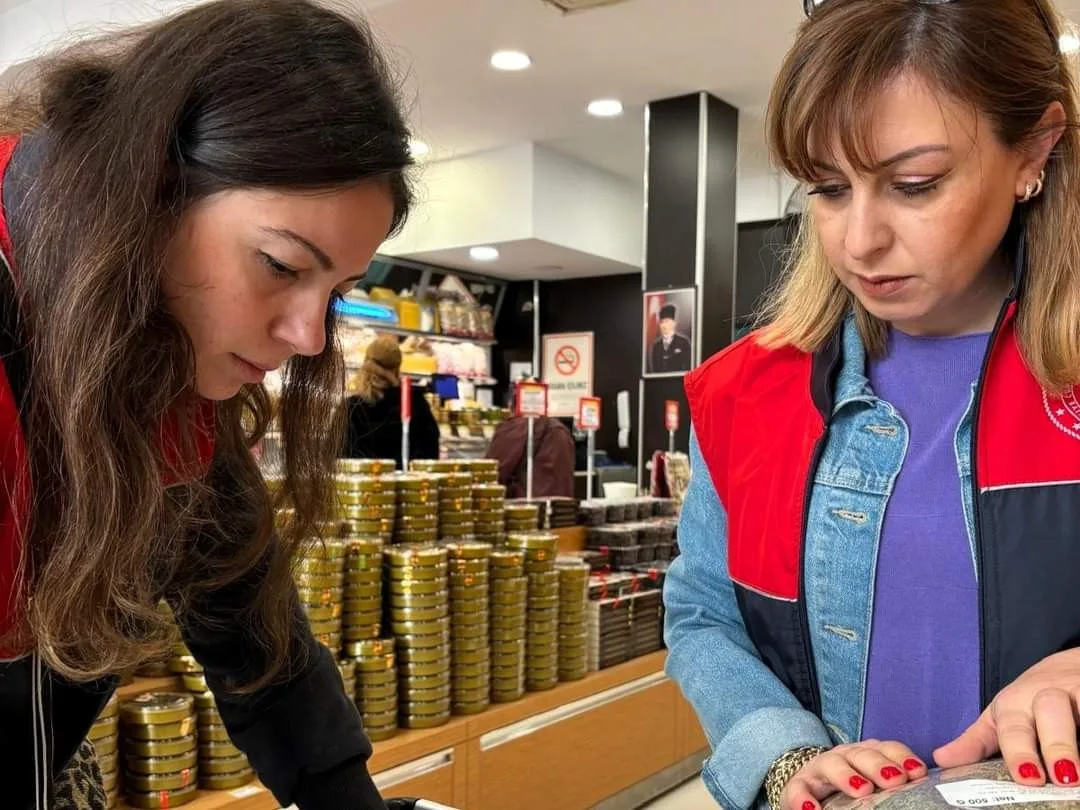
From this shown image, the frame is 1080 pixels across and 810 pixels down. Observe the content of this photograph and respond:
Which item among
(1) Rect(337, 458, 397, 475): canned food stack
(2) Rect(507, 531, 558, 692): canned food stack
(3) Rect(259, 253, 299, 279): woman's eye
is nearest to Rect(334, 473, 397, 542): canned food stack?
(1) Rect(337, 458, 397, 475): canned food stack

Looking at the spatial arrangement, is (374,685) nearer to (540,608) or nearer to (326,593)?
(326,593)

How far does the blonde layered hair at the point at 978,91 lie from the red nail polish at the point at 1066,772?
0.44m

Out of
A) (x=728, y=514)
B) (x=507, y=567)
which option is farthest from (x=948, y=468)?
(x=507, y=567)

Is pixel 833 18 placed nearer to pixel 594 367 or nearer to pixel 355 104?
pixel 355 104

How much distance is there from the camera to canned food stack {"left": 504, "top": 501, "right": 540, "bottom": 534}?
3250 mm

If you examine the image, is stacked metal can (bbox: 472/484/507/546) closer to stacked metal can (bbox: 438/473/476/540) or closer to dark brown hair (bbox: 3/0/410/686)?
stacked metal can (bbox: 438/473/476/540)

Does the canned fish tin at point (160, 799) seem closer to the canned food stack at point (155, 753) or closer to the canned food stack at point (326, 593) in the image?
the canned food stack at point (155, 753)

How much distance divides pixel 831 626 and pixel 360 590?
172cm

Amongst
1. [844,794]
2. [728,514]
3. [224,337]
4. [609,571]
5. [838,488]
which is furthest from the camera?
[609,571]

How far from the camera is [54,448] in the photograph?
932mm

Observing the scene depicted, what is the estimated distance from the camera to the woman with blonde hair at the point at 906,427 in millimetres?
998

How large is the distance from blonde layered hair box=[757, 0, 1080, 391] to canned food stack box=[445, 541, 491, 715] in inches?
74.4

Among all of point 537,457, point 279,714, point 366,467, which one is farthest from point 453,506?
point 537,457

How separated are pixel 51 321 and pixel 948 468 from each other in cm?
94
